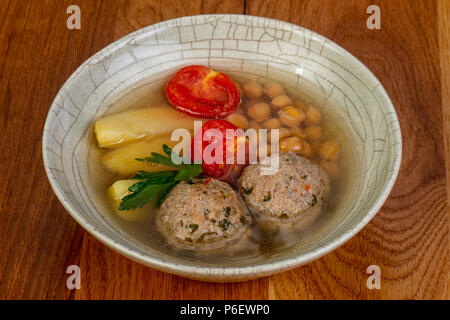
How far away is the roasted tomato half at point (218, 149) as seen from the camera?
1.20 metres

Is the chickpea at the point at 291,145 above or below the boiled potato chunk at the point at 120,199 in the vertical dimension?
above

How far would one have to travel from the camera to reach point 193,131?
1284 millimetres

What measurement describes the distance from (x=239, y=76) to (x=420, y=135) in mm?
526

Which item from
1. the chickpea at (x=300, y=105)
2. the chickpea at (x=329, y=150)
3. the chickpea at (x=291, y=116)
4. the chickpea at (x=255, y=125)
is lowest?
the chickpea at (x=329, y=150)

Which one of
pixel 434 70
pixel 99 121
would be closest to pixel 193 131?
pixel 99 121

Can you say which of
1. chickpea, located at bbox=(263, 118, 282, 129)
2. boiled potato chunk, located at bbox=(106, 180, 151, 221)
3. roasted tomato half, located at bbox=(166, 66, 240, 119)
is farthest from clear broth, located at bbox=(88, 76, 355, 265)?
roasted tomato half, located at bbox=(166, 66, 240, 119)

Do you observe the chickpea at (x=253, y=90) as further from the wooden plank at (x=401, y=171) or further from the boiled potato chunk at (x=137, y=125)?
the wooden plank at (x=401, y=171)

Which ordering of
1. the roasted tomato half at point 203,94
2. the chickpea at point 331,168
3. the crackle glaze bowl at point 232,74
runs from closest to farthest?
1. the crackle glaze bowl at point 232,74
2. the chickpea at point 331,168
3. the roasted tomato half at point 203,94

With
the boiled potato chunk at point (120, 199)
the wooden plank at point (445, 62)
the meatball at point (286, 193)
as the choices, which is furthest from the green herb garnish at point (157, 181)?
the wooden plank at point (445, 62)

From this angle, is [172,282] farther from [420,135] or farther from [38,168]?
[420,135]

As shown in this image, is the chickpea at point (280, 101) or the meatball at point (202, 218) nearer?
the meatball at point (202, 218)

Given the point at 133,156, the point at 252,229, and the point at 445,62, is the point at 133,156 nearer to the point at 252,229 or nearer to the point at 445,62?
the point at 252,229

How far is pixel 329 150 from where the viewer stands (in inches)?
50.0

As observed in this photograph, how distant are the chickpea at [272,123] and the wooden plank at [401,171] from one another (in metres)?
0.33
